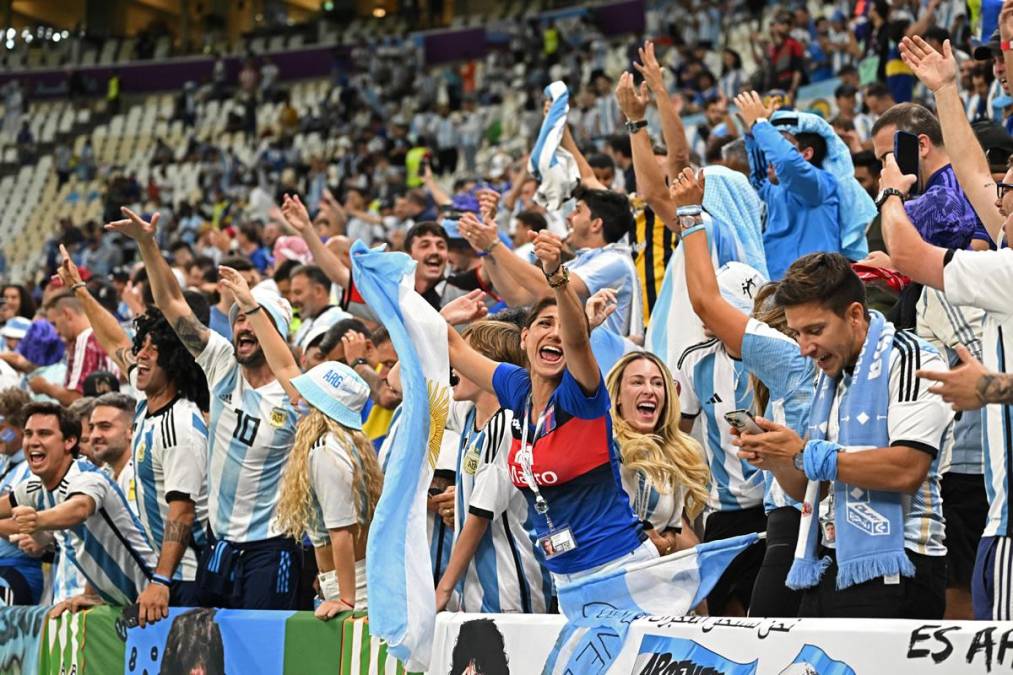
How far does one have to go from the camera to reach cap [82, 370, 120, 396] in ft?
30.6

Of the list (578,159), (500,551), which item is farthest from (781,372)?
(578,159)

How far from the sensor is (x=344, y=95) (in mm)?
29141

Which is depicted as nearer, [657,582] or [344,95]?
[657,582]

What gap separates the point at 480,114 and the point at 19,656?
18385mm

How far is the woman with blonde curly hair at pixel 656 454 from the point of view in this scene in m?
5.21

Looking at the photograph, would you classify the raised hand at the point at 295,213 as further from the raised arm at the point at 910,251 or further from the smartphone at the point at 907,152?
the raised arm at the point at 910,251

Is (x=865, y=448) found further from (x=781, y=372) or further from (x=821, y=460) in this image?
(x=781, y=372)

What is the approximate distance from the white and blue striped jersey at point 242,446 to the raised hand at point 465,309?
143cm

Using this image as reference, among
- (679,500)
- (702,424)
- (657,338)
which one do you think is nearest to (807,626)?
(679,500)

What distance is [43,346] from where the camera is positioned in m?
11.1

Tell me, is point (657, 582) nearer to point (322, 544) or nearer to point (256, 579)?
point (322, 544)

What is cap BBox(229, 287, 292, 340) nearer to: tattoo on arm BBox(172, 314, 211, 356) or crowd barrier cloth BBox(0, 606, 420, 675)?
tattoo on arm BBox(172, 314, 211, 356)

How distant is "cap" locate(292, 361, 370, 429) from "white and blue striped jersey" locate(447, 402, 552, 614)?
0.89 m

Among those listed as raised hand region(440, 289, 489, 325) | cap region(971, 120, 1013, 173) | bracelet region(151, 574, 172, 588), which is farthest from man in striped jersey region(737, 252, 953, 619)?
bracelet region(151, 574, 172, 588)
